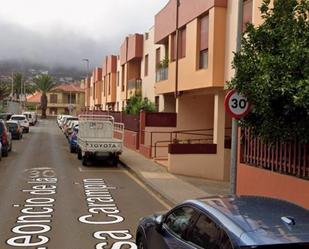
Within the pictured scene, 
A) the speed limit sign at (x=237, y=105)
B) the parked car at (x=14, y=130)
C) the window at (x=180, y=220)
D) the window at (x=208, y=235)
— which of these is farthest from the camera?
the parked car at (x=14, y=130)

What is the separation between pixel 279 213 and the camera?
5.34 meters

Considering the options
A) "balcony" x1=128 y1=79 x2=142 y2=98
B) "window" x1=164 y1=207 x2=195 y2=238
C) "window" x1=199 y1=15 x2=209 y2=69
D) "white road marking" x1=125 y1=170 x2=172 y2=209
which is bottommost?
"white road marking" x1=125 y1=170 x2=172 y2=209

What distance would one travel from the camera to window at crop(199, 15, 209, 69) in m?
23.5

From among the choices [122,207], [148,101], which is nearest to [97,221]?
[122,207]

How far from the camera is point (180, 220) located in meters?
6.25

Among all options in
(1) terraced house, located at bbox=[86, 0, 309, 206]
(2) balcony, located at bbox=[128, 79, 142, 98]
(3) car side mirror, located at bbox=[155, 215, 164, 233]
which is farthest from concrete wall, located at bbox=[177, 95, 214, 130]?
(3) car side mirror, located at bbox=[155, 215, 164, 233]

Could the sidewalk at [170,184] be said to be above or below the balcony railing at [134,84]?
below

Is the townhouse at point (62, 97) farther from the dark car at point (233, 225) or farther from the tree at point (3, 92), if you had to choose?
the dark car at point (233, 225)

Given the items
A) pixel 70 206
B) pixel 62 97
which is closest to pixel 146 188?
pixel 70 206

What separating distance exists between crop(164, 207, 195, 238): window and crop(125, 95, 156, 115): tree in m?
27.2

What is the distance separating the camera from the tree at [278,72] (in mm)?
9414

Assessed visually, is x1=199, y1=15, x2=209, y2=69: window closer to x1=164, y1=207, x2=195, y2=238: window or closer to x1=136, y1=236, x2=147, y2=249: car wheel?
x1=136, y1=236, x2=147, y2=249: car wheel

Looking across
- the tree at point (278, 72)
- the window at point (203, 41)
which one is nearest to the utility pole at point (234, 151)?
the tree at point (278, 72)

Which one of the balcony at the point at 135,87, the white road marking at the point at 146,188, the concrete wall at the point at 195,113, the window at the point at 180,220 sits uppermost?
the balcony at the point at 135,87
